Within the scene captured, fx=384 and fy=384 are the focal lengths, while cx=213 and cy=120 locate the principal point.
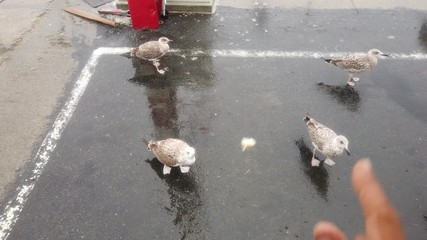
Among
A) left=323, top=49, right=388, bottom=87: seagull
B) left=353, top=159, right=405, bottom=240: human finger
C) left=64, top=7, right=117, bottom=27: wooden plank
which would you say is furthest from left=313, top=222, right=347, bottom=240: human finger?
left=64, top=7, right=117, bottom=27: wooden plank

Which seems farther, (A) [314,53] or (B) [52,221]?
(A) [314,53]

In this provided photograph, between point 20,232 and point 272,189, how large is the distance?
344cm

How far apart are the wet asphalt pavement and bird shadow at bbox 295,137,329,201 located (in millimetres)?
20

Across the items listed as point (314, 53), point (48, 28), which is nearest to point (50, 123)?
point (48, 28)

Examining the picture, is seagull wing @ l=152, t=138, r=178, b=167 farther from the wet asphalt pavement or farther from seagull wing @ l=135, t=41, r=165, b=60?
seagull wing @ l=135, t=41, r=165, b=60

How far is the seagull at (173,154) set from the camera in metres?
5.46

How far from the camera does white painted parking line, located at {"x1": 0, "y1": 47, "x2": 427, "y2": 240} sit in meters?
5.31

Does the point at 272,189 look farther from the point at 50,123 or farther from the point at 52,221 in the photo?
the point at 50,123

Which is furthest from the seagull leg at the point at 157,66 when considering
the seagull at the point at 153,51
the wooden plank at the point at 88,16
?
the wooden plank at the point at 88,16

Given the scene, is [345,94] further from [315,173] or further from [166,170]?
[166,170]

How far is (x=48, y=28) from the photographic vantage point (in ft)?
30.1

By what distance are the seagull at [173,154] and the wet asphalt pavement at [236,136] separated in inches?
7.1

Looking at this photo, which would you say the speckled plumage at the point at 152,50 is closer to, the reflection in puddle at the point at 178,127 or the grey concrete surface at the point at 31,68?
the reflection in puddle at the point at 178,127

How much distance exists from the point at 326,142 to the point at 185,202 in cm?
219
